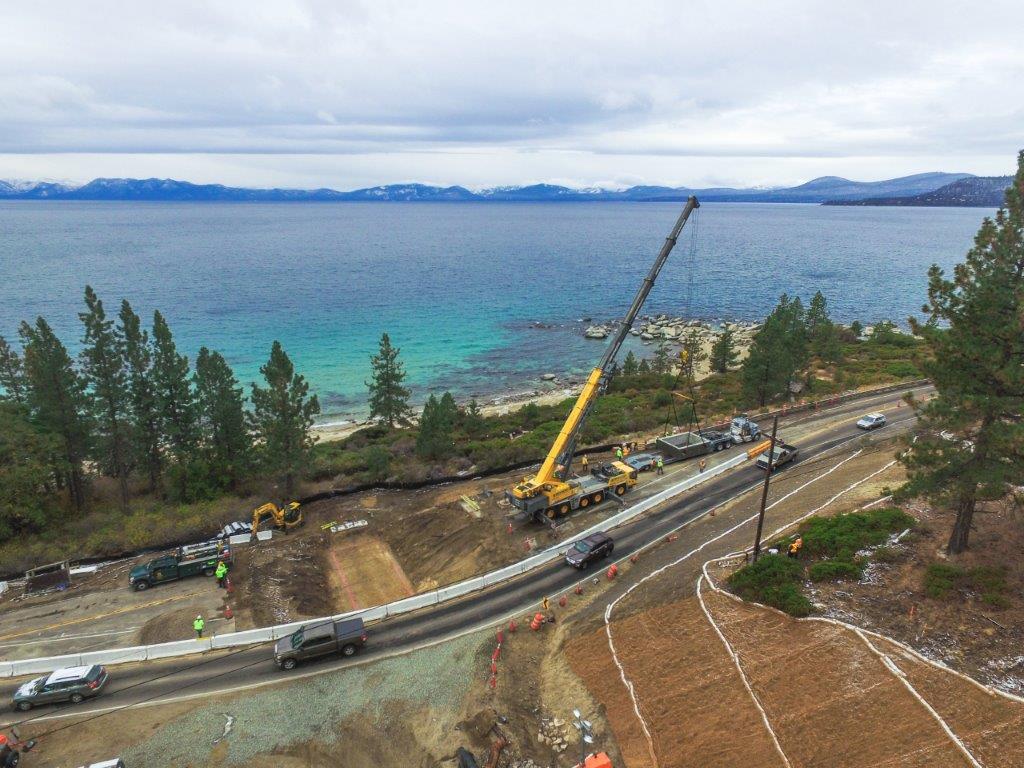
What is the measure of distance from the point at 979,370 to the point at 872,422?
90.8ft

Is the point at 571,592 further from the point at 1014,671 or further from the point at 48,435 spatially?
the point at 48,435

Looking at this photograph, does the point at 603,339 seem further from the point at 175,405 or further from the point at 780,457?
the point at 175,405

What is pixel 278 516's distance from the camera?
3806 cm

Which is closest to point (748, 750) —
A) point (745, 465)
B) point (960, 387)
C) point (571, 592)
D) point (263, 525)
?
point (571, 592)

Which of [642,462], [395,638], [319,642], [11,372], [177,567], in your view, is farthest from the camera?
[11,372]

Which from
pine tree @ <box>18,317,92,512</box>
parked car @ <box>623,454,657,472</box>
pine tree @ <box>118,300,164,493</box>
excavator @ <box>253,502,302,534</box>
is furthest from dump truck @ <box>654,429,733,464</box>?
pine tree @ <box>18,317,92,512</box>

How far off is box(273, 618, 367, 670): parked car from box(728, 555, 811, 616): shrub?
56.7 ft

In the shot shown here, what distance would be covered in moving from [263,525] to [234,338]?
2938 inches

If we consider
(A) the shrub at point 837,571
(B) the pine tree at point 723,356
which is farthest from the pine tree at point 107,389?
(B) the pine tree at point 723,356

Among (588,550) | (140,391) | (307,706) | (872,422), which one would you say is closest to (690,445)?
(872,422)

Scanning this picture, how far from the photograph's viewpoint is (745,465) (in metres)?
42.5

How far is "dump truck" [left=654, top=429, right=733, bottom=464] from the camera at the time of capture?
4406 centimetres

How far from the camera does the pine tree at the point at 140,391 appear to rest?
4191 centimetres

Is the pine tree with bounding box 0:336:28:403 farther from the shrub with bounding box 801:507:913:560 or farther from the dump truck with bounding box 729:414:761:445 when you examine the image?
the dump truck with bounding box 729:414:761:445
